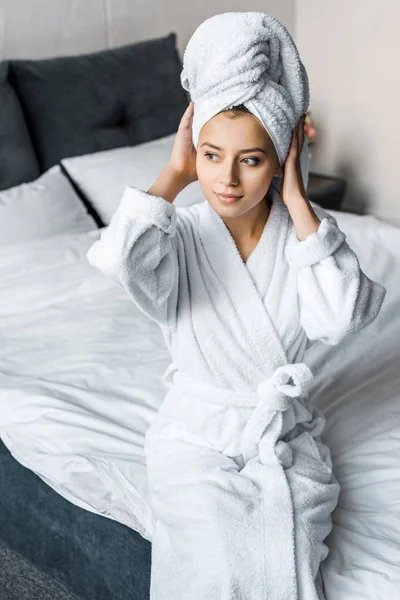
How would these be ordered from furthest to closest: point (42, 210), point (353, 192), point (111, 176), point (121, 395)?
point (353, 192) < point (111, 176) < point (42, 210) < point (121, 395)

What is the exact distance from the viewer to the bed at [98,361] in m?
1.47

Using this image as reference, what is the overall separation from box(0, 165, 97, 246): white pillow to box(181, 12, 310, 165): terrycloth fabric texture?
112 cm

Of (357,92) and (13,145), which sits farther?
(357,92)

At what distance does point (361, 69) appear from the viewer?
364 centimetres

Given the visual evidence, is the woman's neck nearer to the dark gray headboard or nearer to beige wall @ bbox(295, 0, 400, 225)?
the dark gray headboard

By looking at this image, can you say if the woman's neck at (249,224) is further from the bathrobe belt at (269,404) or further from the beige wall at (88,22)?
the beige wall at (88,22)

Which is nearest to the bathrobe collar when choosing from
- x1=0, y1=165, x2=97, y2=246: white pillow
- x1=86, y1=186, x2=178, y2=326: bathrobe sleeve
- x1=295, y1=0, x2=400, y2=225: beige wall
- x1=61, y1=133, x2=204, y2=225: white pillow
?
x1=86, y1=186, x2=178, y2=326: bathrobe sleeve

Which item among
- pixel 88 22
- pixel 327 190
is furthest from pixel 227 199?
pixel 327 190

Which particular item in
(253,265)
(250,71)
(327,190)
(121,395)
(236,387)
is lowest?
(327,190)

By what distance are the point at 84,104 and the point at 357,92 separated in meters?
1.45

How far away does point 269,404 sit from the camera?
1.37 meters

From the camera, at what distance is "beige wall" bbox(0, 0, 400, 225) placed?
3.12 m

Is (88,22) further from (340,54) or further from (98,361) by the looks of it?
(98,361)

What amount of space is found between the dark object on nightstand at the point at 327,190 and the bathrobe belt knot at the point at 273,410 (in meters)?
2.05
